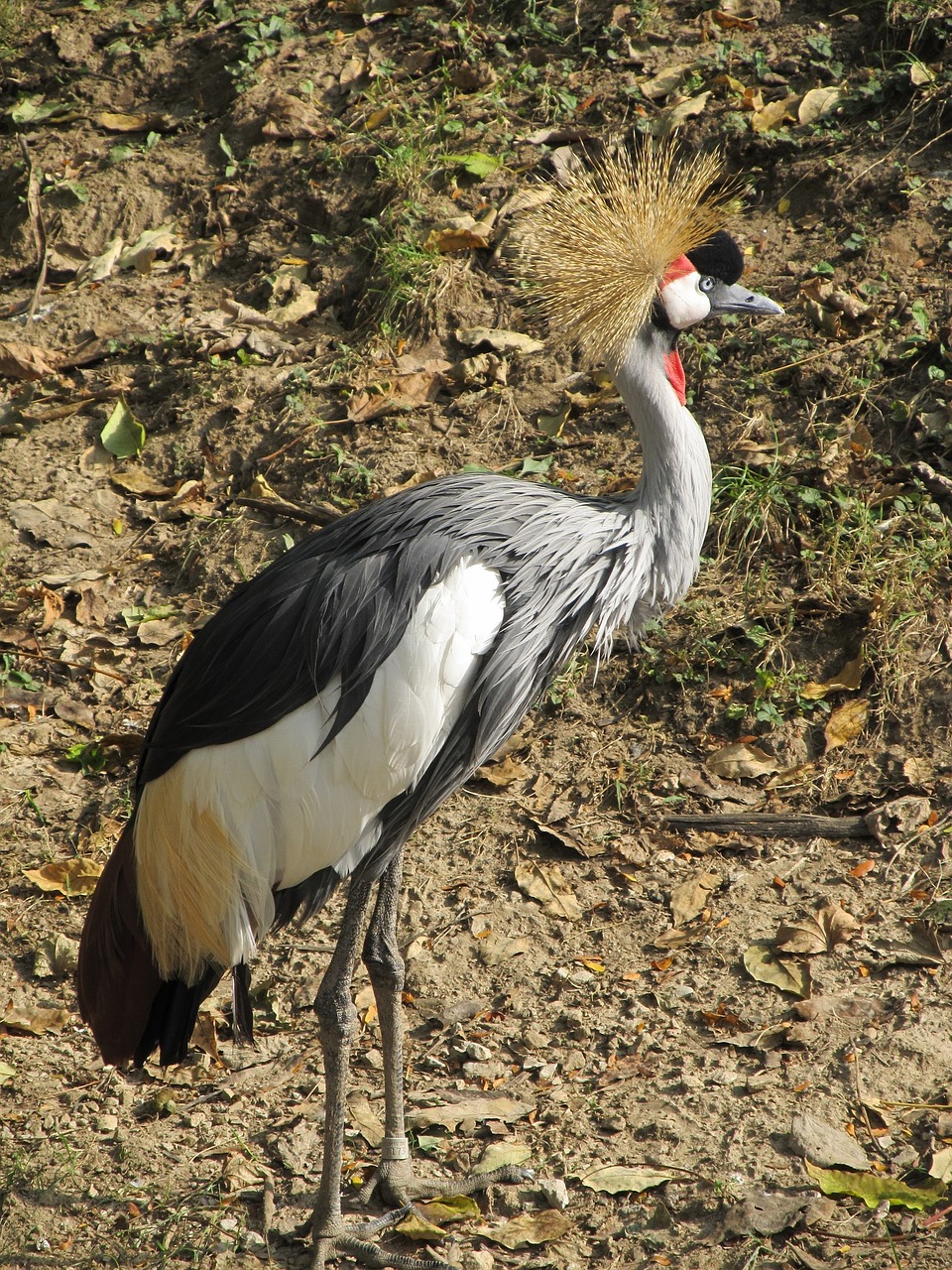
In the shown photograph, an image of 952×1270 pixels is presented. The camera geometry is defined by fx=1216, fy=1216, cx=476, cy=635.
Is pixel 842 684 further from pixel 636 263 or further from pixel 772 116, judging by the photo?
pixel 772 116

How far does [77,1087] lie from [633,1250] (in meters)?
1.26

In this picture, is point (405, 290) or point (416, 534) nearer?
point (416, 534)

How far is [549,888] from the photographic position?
296 centimetres

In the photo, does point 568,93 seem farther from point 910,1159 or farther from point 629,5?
point 910,1159

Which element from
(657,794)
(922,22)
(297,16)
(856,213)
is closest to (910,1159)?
(657,794)

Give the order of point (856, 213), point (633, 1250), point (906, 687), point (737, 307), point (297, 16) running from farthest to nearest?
point (297, 16)
point (856, 213)
point (906, 687)
point (737, 307)
point (633, 1250)

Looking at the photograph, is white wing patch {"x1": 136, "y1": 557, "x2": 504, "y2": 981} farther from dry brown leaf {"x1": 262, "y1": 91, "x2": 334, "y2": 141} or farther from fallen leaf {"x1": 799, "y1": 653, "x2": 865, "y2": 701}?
dry brown leaf {"x1": 262, "y1": 91, "x2": 334, "y2": 141}

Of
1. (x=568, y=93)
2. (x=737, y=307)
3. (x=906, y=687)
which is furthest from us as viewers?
(x=568, y=93)

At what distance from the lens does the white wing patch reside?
2182 millimetres

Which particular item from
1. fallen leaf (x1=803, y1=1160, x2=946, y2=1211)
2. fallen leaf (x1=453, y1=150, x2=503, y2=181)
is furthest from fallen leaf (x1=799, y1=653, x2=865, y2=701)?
fallen leaf (x1=453, y1=150, x2=503, y2=181)

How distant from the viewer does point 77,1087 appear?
105 inches

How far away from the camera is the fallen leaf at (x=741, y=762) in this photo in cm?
306

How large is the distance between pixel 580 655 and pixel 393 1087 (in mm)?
1315

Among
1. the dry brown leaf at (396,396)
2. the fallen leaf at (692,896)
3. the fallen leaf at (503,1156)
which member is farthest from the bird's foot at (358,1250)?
the dry brown leaf at (396,396)
